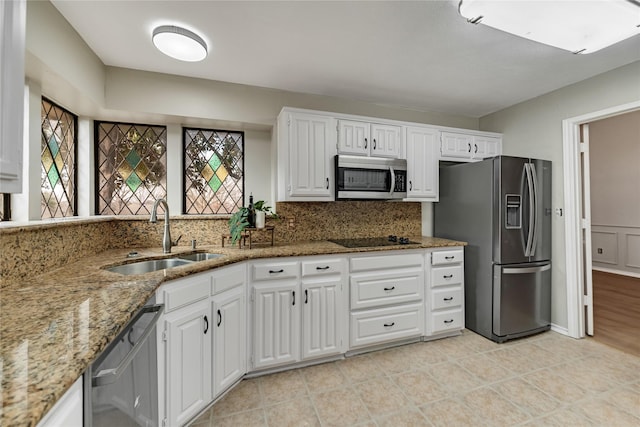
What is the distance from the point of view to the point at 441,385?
2076 millimetres

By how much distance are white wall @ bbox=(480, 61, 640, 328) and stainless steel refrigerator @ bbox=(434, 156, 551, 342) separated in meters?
0.09

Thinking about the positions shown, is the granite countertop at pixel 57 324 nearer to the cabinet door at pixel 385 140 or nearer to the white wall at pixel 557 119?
the cabinet door at pixel 385 140

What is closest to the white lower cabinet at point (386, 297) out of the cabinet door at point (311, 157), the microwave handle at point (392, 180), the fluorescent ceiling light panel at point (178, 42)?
the microwave handle at point (392, 180)

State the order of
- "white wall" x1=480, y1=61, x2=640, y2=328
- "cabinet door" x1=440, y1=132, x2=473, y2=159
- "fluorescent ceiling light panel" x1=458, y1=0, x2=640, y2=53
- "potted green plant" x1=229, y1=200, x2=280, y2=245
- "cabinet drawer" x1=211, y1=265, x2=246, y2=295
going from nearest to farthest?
"fluorescent ceiling light panel" x1=458, y1=0, x2=640, y2=53 < "cabinet drawer" x1=211, y1=265, x2=246, y2=295 < "potted green plant" x1=229, y1=200, x2=280, y2=245 < "white wall" x1=480, y1=61, x2=640, y2=328 < "cabinet door" x1=440, y1=132, x2=473, y2=159

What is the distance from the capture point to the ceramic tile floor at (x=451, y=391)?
5.74ft

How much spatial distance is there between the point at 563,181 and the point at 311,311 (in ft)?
9.32

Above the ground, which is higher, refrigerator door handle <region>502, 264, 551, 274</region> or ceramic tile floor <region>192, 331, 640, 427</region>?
refrigerator door handle <region>502, 264, 551, 274</region>

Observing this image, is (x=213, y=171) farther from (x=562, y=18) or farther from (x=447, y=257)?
(x=562, y=18)

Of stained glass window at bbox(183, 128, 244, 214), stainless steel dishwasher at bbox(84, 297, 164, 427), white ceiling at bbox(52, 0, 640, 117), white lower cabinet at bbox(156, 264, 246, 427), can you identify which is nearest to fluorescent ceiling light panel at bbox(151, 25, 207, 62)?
white ceiling at bbox(52, 0, 640, 117)

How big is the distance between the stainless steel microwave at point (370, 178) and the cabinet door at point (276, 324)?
1043 millimetres

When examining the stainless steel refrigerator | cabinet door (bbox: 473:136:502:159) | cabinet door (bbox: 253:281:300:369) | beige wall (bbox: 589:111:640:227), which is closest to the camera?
cabinet door (bbox: 253:281:300:369)

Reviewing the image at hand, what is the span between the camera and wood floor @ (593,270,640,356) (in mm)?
2709

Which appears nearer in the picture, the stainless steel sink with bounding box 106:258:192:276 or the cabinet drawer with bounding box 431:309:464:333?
the stainless steel sink with bounding box 106:258:192:276

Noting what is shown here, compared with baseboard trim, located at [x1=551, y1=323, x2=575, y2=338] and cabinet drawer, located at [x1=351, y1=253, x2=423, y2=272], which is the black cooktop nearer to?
cabinet drawer, located at [x1=351, y1=253, x2=423, y2=272]
